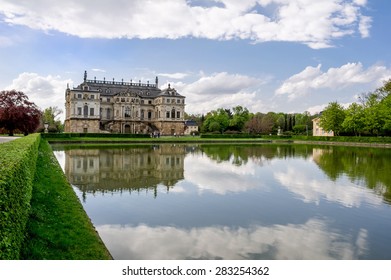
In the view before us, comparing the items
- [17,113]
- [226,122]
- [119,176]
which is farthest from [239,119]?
[119,176]

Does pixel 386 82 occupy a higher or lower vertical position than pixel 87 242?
higher

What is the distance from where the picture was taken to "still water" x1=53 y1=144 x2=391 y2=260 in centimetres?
710

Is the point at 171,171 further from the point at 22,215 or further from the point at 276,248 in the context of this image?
the point at 22,215

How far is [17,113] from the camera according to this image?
1676 inches

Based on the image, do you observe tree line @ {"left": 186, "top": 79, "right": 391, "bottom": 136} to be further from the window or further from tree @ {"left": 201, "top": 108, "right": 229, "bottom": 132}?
the window

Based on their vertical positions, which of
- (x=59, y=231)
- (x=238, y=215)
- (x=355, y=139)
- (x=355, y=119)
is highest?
(x=355, y=119)

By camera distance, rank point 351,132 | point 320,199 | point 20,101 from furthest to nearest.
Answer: point 351,132 → point 20,101 → point 320,199

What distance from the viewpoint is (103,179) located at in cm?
1550

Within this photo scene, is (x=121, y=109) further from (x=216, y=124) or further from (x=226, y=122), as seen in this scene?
(x=226, y=122)

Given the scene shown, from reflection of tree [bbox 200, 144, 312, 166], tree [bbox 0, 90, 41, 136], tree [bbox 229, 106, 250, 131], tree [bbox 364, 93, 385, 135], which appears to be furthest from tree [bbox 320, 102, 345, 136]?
tree [bbox 0, 90, 41, 136]

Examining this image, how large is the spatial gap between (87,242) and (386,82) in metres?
67.7

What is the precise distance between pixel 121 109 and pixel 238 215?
69.4m

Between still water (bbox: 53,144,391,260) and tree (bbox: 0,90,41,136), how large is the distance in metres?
30.5
